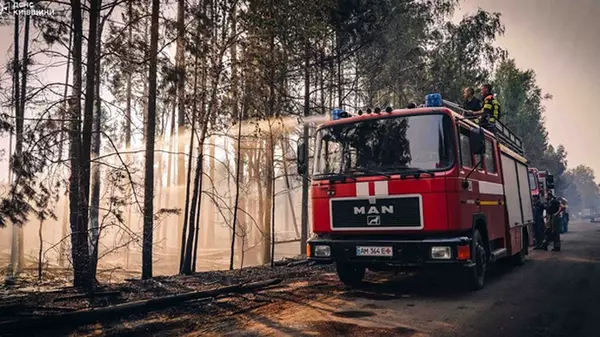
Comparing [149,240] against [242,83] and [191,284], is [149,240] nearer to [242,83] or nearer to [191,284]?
[191,284]

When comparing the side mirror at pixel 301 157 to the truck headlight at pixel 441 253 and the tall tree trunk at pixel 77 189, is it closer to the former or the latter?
the truck headlight at pixel 441 253

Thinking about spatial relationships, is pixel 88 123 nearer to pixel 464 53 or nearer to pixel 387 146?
pixel 387 146

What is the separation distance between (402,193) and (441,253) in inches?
38.7

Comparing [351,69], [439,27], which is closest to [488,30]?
[439,27]

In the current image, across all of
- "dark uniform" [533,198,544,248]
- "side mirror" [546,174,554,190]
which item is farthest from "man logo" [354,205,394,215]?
"side mirror" [546,174,554,190]

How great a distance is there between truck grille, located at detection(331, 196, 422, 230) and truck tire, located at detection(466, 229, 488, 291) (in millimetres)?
1137

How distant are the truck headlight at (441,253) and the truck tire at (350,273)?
1.74 m

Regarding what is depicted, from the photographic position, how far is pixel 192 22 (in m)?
9.71

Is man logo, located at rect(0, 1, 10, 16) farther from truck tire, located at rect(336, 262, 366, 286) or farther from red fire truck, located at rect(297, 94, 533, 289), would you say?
truck tire, located at rect(336, 262, 366, 286)

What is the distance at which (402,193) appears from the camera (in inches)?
248

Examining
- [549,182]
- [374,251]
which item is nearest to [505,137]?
[374,251]

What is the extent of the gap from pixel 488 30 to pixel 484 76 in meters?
2.54

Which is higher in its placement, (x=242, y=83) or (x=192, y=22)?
(x=192, y=22)

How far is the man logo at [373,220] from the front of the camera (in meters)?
6.50
